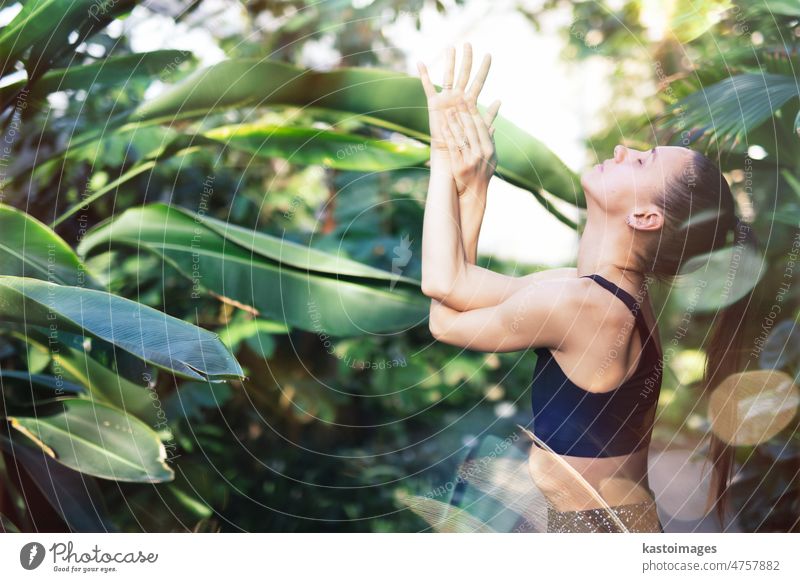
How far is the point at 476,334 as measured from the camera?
0.87 meters

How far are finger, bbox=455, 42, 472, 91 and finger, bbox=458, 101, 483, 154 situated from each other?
0.02 metres

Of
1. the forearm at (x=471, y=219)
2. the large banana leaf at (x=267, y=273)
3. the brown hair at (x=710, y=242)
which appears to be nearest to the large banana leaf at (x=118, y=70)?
the large banana leaf at (x=267, y=273)

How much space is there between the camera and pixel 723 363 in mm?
941

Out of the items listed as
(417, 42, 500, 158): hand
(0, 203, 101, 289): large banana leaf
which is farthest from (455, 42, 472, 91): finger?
(0, 203, 101, 289): large banana leaf

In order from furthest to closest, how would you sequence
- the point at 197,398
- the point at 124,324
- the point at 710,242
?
the point at 197,398 < the point at 710,242 < the point at 124,324

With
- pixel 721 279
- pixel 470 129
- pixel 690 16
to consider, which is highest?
pixel 690 16

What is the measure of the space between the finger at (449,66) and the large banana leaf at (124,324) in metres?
0.40

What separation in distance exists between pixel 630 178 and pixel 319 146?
40cm

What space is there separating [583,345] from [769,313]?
29 cm

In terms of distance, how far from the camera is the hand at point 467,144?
0.86 m

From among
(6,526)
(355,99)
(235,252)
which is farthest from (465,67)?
(6,526)

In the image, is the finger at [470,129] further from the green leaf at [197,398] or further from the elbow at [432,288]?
the green leaf at [197,398]

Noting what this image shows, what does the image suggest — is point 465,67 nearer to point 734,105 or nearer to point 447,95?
point 447,95
